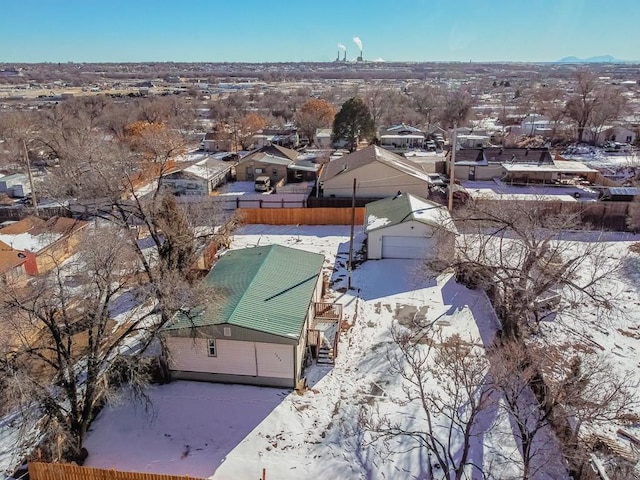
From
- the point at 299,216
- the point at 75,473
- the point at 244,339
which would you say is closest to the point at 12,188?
the point at 299,216

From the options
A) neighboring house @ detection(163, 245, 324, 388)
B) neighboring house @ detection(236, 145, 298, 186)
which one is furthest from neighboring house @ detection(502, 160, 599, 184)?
neighboring house @ detection(163, 245, 324, 388)

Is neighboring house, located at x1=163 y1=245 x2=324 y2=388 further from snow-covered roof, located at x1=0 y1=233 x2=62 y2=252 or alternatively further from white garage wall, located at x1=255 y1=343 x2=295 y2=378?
snow-covered roof, located at x1=0 y1=233 x2=62 y2=252

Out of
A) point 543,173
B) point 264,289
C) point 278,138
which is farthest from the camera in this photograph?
point 278,138

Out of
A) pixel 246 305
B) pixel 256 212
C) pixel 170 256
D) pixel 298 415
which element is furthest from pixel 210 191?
pixel 298 415

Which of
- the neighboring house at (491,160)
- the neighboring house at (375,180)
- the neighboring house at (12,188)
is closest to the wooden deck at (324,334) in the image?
the neighboring house at (375,180)

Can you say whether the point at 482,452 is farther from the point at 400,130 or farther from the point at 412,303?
the point at 400,130

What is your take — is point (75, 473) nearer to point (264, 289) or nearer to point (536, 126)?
point (264, 289)
